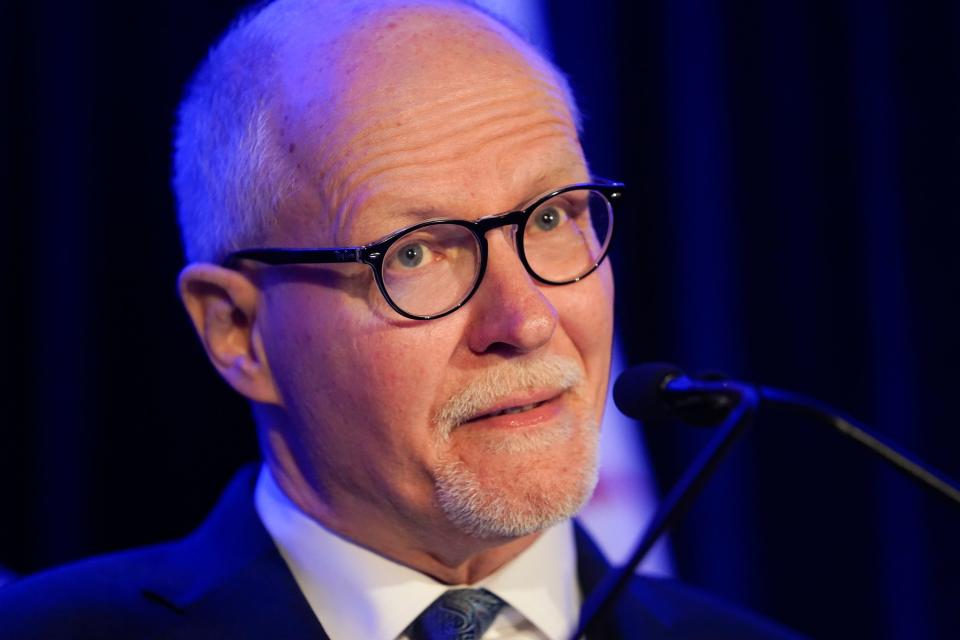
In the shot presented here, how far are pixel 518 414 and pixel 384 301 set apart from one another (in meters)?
0.26

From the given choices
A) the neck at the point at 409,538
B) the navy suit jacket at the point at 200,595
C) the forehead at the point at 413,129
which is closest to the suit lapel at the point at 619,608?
the navy suit jacket at the point at 200,595

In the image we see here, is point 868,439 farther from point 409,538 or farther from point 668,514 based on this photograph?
point 409,538

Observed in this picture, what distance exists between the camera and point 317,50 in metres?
1.57

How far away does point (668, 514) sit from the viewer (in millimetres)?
1032

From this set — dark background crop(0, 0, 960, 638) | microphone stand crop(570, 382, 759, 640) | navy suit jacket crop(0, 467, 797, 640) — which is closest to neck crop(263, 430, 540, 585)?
navy suit jacket crop(0, 467, 797, 640)

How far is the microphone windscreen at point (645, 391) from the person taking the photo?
1.23 meters

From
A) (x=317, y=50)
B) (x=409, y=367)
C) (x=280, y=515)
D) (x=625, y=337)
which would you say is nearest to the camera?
(x=409, y=367)

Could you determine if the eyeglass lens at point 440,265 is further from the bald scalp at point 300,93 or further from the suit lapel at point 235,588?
the suit lapel at point 235,588

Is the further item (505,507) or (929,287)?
(929,287)

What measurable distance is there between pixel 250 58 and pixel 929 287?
1.70 meters

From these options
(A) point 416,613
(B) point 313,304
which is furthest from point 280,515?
(B) point 313,304

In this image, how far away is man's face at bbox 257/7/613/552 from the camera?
Answer: 145 cm

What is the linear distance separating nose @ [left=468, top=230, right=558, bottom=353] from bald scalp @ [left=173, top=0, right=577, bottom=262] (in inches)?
9.8

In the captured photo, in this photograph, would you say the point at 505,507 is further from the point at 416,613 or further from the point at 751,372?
the point at 751,372
